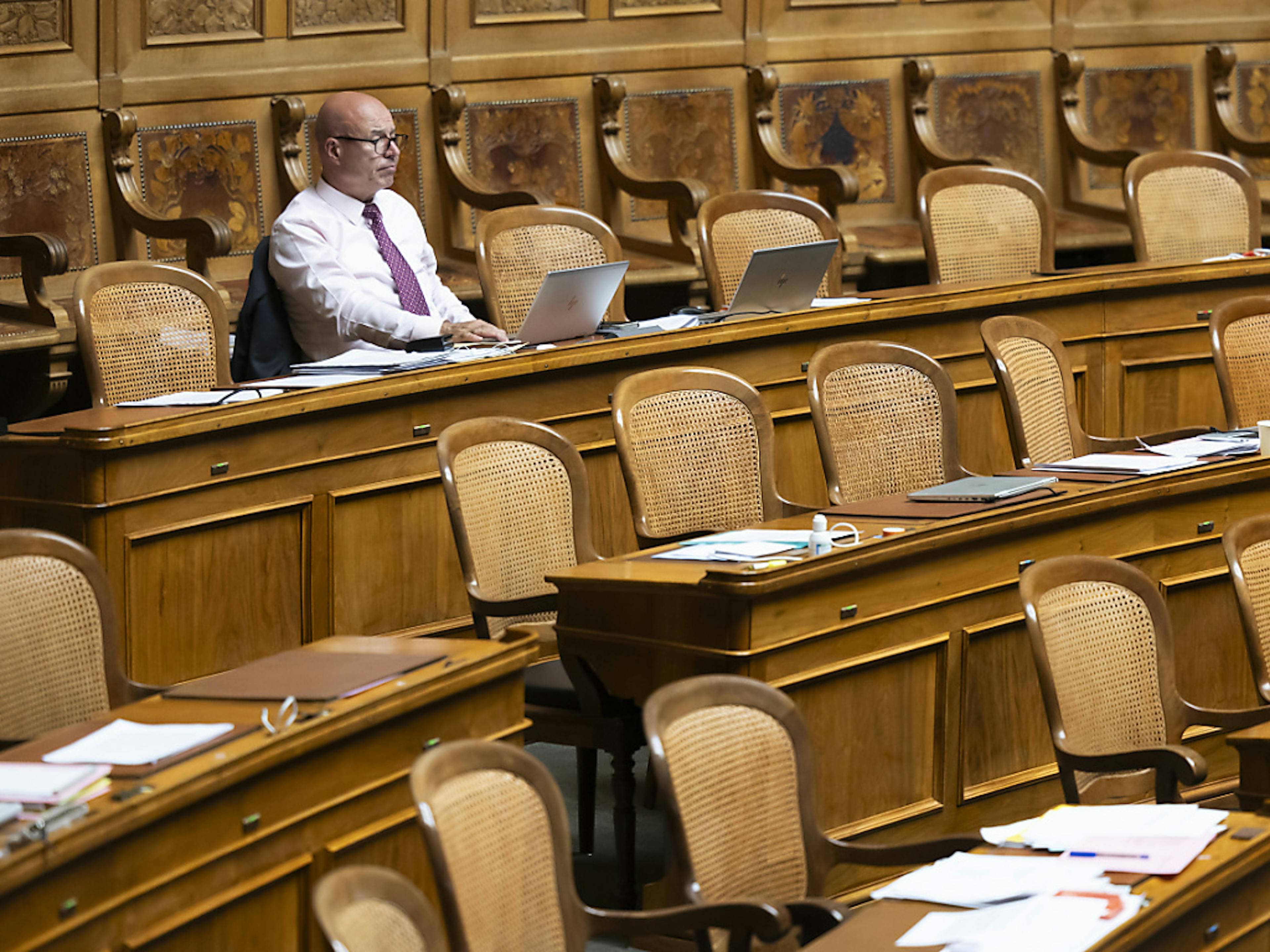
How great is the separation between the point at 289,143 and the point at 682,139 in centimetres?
160

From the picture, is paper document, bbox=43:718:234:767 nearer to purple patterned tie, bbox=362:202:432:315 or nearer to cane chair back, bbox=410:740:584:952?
cane chair back, bbox=410:740:584:952

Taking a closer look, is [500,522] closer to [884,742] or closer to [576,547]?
[576,547]

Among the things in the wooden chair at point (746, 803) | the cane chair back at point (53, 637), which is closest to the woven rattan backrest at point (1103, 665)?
the wooden chair at point (746, 803)

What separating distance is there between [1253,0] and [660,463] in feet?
16.2

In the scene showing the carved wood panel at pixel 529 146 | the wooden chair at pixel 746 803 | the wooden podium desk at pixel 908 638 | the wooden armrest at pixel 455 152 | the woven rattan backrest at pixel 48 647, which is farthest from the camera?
the carved wood panel at pixel 529 146

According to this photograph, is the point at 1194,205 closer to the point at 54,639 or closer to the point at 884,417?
the point at 884,417

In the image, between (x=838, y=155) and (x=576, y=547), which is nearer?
(x=576, y=547)

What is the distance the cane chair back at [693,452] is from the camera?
4.40 metres

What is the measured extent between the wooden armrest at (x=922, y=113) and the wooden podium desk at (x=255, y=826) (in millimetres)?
4643

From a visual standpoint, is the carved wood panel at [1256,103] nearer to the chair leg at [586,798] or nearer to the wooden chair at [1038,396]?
the wooden chair at [1038,396]

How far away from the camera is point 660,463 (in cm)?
445

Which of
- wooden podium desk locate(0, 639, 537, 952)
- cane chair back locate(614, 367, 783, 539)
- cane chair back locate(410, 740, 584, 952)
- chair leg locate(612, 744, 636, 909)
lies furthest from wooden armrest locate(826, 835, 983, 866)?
cane chair back locate(614, 367, 783, 539)

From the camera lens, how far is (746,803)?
2.84 m

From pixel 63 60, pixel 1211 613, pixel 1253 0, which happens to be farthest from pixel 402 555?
pixel 1253 0
